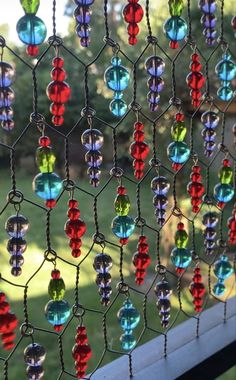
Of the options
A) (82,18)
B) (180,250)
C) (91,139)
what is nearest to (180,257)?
(180,250)

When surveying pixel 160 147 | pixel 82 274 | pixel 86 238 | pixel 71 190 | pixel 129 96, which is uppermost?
pixel 129 96

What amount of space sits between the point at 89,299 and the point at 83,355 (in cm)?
86

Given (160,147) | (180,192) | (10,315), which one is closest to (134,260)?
(10,315)

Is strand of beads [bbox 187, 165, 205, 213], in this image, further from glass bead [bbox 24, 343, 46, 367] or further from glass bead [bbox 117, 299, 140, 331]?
glass bead [bbox 24, 343, 46, 367]

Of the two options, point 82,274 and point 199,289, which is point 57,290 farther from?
point 82,274

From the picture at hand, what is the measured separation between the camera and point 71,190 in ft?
1.63

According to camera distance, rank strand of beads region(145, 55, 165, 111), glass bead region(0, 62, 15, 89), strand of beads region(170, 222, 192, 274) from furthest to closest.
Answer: strand of beads region(170, 222, 192, 274) → strand of beads region(145, 55, 165, 111) → glass bead region(0, 62, 15, 89)

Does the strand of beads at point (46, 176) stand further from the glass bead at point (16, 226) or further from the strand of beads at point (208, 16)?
the strand of beads at point (208, 16)

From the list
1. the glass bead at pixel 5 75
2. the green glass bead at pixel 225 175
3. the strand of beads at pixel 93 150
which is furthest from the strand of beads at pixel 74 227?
the green glass bead at pixel 225 175

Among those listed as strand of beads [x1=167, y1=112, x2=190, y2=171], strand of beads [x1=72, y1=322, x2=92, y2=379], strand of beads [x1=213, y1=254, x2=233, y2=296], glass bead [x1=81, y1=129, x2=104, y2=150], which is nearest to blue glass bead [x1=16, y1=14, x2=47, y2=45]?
glass bead [x1=81, y1=129, x2=104, y2=150]

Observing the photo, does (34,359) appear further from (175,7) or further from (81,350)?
(175,7)

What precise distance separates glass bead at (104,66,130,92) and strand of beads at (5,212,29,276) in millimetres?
164

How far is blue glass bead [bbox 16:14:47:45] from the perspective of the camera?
417 mm

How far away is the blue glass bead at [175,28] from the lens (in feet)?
1.70
